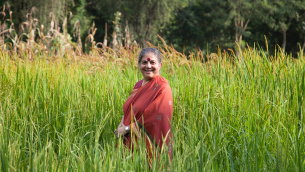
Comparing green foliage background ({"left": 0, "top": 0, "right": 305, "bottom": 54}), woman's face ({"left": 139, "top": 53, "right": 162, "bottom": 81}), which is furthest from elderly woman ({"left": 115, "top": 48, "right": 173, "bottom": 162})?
green foliage background ({"left": 0, "top": 0, "right": 305, "bottom": 54})

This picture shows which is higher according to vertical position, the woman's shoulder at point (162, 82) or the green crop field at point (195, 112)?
the woman's shoulder at point (162, 82)

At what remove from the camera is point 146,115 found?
1.86 m

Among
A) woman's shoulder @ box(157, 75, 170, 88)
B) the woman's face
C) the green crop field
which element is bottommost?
the green crop field

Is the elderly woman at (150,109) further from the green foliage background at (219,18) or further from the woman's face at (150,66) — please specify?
the green foliage background at (219,18)

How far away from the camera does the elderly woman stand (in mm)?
1831

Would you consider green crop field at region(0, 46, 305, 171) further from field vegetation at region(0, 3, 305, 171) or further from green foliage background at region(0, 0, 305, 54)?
green foliage background at region(0, 0, 305, 54)

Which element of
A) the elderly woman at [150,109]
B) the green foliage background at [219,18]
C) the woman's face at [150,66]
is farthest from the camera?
the green foliage background at [219,18]

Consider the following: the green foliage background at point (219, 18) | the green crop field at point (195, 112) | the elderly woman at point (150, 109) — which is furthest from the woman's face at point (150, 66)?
the green foliage background at point (219, 18)

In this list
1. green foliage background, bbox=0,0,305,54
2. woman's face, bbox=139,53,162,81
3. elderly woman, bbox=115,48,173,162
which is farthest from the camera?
green foliage background, bbox=0,0,305,54

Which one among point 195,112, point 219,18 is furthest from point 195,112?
point 219,18

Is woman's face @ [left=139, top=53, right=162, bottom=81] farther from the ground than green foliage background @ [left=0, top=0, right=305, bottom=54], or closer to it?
closer to it

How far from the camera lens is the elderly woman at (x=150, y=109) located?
6.01ft

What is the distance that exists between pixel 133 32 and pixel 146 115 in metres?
20.1

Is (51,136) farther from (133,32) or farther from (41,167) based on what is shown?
(133,32)
